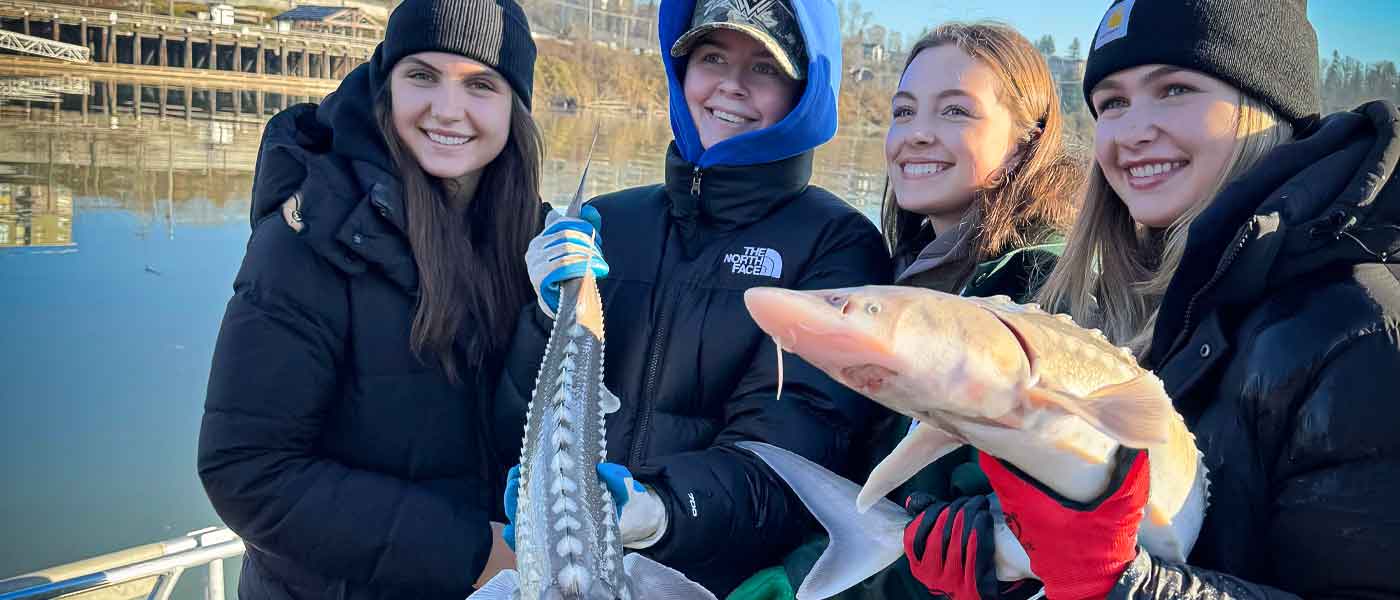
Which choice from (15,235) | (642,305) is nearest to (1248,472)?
(642,305)

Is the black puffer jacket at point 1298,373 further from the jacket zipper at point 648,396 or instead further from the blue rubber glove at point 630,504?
the jacket zipper at point 648,396

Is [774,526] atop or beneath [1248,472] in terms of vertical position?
beneath

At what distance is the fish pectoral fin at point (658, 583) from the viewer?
179 cm

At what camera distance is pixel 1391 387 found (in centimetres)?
123

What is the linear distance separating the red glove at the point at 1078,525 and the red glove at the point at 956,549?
16 cm

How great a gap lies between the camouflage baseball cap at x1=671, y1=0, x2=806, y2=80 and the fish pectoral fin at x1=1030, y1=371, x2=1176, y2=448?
1.51 m

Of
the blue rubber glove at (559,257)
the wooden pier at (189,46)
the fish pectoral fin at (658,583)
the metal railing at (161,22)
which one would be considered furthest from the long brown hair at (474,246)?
the wooden pier at (189,46)

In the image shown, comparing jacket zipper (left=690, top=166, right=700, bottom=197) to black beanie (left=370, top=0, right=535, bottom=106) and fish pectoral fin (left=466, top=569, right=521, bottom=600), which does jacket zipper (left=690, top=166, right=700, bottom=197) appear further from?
fish pectoral fin (left=466, top=569, right=521, bottom=600)

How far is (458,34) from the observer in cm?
253

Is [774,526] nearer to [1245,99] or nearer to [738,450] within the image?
[738,450]

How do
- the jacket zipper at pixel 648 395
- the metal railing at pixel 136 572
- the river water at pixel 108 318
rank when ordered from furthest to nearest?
the river water at pixel 108 318 < the metal railing at pixel 136 572 < the jacket zipper at pixel 648 395

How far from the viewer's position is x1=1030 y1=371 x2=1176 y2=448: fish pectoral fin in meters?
1.15

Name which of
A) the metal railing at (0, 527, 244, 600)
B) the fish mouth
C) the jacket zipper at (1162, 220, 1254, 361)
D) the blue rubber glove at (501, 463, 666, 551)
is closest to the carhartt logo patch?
the jacket zipper at (1162, 220, 1254, 361)

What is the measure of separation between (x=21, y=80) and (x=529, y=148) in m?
44.5
